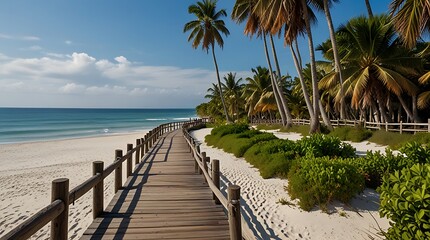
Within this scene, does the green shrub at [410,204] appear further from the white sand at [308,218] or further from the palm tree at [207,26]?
the palm tree at [207,26]

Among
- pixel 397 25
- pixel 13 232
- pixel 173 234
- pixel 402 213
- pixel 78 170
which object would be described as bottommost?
pixel 78 170

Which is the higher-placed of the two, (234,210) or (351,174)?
(234,210)

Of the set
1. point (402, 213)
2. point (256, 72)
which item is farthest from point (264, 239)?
point (256, 72)

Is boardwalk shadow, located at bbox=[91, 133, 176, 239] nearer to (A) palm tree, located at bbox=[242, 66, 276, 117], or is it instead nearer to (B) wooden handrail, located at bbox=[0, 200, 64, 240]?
(B) wooden handrail, located at bbox=[0, 200, 64, 240]

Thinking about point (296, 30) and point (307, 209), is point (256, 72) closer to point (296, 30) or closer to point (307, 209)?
point (296, 30)

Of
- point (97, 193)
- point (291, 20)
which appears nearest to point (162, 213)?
point (97, 193)

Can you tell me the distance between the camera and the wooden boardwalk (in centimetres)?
415

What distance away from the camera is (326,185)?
6.03 m

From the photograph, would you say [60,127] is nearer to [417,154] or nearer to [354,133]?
[354,133]

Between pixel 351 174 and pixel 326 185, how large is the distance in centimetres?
80

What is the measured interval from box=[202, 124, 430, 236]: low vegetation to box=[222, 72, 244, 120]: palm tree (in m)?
35.1

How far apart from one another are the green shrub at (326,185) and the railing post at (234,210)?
3.36 meters

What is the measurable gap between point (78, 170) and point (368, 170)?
507 inches

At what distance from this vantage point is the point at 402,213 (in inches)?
130
